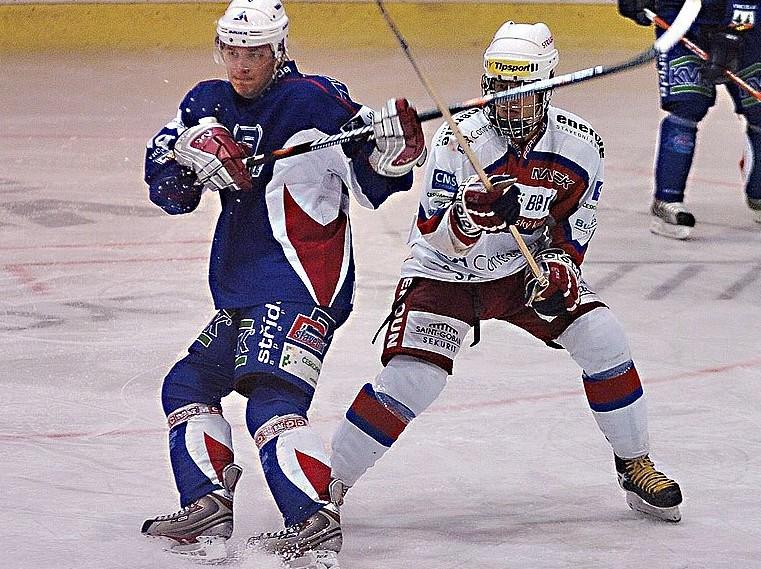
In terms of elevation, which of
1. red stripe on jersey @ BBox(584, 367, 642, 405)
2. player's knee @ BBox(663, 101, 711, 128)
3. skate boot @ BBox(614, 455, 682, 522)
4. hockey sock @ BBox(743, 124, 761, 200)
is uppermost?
red stripe on jersey @ BBox(584, 367, 642, 405)

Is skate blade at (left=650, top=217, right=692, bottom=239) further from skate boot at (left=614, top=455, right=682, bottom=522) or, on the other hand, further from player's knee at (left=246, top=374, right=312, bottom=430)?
player's knee at (left=246, top=374, right=312, bottom=430)

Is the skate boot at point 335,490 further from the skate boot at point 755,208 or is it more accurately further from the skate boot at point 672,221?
the skate boot at point 755,208

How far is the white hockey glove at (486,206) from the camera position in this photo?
2.46 metres

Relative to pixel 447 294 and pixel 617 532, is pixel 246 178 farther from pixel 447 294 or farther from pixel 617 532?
pixel 617 532

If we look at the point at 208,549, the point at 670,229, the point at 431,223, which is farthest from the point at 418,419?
the point at 670,229

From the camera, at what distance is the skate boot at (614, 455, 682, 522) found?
106 inches

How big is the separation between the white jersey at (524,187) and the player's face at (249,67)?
36 centimetres

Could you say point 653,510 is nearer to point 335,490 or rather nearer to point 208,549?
point 335,490

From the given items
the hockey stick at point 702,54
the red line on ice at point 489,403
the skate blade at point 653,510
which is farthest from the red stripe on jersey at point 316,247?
the hockey stick at point 702,54

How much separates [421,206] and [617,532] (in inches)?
27.3

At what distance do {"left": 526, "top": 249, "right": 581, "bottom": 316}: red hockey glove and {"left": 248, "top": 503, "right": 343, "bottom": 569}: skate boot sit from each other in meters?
0.53

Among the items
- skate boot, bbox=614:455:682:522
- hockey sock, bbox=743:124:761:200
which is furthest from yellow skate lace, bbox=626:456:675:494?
hockey sock, bbox=743:124:761:200

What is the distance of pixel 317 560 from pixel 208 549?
221 millimetres

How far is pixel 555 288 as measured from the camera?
102 inches
